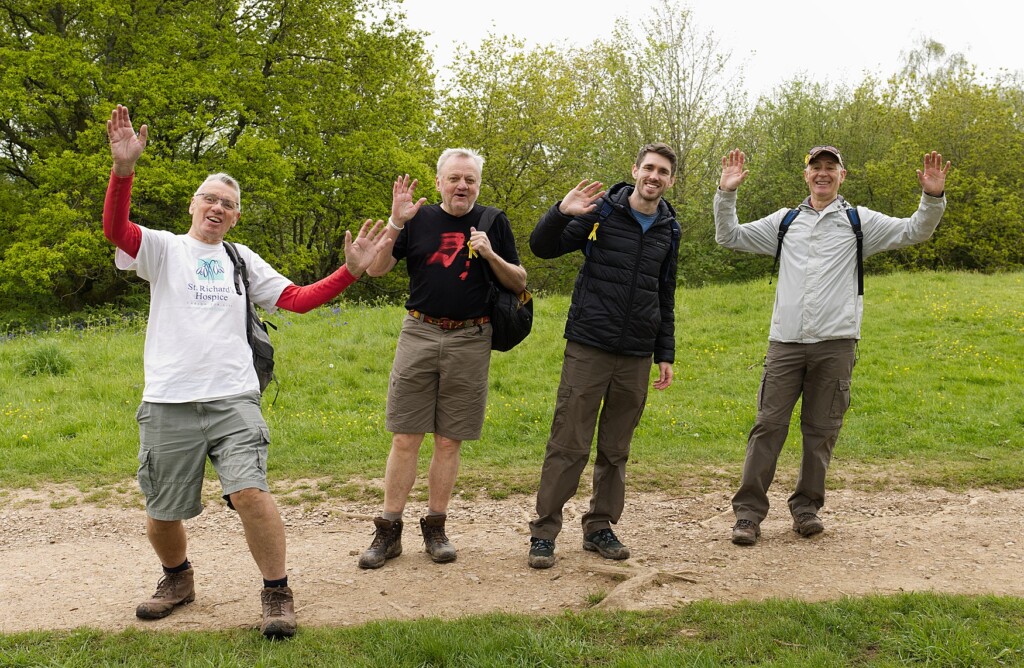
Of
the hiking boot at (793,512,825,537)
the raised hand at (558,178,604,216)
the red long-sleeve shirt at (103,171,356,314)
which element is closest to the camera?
the red long-sleeve shirt at (103,171,356,314)

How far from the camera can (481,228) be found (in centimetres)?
476

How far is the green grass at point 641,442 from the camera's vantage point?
3.59 metres

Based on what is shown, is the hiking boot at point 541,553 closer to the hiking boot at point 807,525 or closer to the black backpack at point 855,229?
the hiking boot at point 807,525

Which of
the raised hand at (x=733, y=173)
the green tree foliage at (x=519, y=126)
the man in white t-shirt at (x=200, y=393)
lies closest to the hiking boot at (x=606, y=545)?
the man in white t-shirt at (x=200, y=393)

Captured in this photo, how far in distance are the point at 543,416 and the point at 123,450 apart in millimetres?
4227

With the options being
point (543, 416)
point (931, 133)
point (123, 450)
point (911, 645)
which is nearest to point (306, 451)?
point (123, 450)

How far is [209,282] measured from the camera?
396cm

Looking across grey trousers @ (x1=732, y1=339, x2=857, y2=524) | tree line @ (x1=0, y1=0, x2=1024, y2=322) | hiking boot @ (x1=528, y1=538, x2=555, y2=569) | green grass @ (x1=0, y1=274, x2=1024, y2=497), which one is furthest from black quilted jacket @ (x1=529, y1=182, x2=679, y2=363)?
tree line @ (x1=0, y1=0, x2=1024, y2=322)

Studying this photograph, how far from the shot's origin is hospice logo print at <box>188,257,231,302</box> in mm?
3910

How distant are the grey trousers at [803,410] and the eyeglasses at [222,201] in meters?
3.36

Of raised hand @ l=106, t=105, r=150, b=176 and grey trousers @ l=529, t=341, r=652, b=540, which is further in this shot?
grey trousers @ l=529, t=341, r=652, b=540

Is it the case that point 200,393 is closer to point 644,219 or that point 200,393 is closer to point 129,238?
point 129,238

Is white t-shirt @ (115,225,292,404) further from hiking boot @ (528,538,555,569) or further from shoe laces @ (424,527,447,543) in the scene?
hiking boot @ (528,538,555,569)

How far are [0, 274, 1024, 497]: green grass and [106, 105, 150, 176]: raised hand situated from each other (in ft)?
12.1
